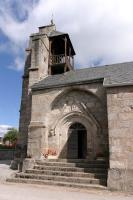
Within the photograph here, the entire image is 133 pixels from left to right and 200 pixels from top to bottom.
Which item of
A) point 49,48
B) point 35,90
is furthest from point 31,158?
point 49,48

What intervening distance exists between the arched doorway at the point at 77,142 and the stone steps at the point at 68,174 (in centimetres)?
160

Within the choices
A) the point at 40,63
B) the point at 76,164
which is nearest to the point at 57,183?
the point at 76,164

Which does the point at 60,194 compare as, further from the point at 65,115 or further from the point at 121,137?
the point at 65,115

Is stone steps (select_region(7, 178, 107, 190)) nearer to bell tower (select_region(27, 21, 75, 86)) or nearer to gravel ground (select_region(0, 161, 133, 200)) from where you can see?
gravel ground (select_region(0, 161, 133, 200))

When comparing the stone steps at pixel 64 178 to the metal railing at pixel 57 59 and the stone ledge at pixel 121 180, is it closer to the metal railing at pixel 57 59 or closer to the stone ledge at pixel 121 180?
the stone ledge at pixel 121 180

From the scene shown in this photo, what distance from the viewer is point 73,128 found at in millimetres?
12922

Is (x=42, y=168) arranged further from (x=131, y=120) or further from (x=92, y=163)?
(x=131, y=120)

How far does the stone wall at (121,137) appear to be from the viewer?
8406 mm

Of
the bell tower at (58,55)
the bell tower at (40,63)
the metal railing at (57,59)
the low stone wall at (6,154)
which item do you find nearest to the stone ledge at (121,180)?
the bell tower at (40,63)

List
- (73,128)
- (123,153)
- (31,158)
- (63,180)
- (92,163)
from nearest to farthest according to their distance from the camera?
(123,153), (63,180), (92,163), (31,158), (73,128)

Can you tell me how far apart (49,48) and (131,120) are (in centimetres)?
1103

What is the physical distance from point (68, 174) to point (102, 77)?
550 cm

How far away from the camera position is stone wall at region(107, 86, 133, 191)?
8.41 m

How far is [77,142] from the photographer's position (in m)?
12.7
